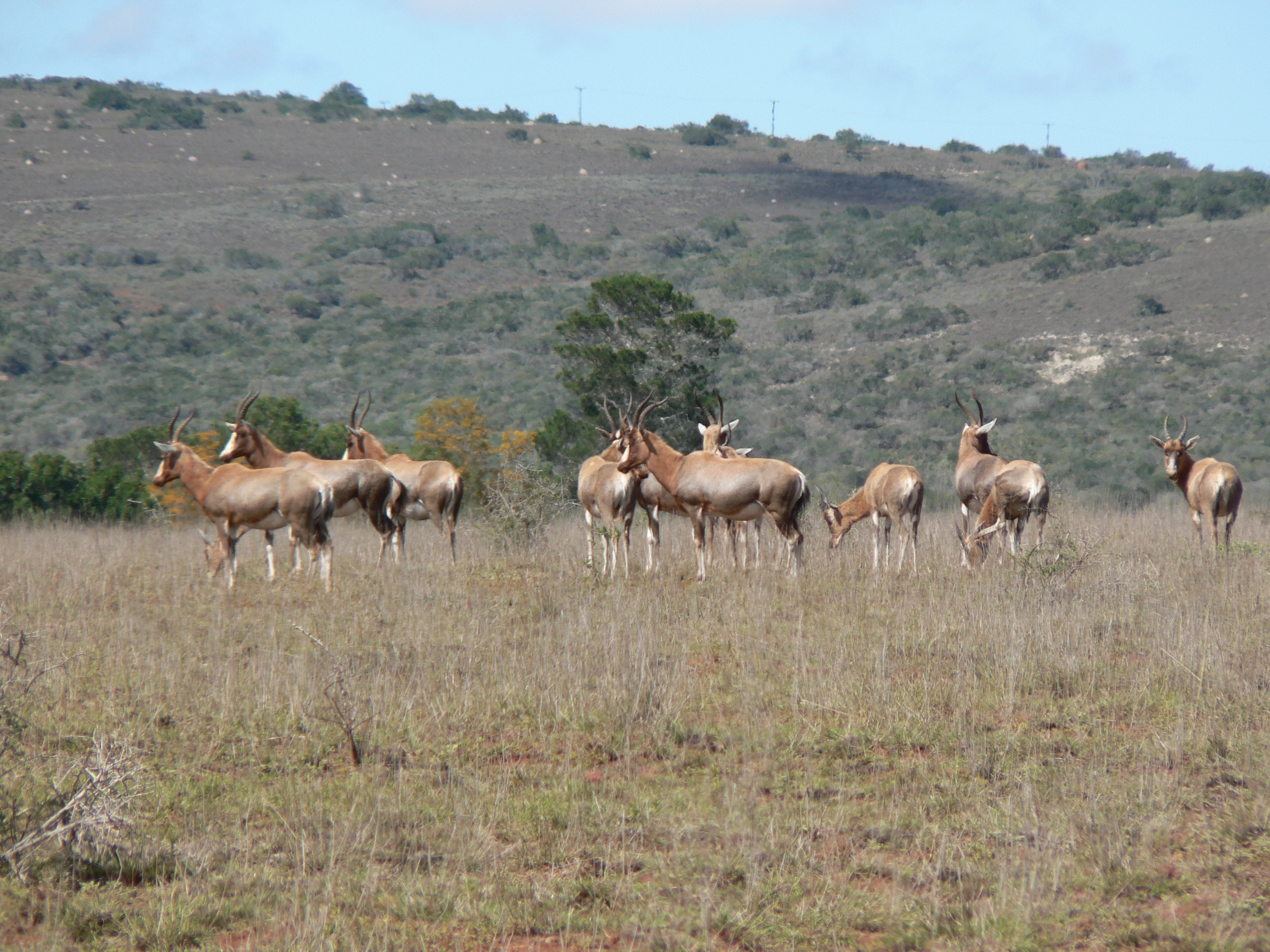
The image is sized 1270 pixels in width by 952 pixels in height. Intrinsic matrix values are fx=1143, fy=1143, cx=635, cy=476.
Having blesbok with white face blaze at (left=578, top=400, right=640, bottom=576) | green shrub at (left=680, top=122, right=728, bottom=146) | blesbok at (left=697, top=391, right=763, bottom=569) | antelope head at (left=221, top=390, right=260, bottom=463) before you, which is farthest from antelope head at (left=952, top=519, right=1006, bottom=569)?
green shrub at (left=680, top=122, right=728, bottom=146)

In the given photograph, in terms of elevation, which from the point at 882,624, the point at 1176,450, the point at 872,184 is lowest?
the point at 882,624

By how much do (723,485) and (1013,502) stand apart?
3632 millimetres

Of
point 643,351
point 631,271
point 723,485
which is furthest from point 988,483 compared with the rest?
point 631,271

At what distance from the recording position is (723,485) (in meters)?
14.1

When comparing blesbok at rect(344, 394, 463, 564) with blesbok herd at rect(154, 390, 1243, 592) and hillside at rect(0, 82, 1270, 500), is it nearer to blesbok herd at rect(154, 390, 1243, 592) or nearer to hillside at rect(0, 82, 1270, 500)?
blesbok herd at rect(154, 390, 1243, 592)

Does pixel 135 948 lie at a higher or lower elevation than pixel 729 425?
lower

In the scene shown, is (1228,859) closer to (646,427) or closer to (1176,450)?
(1176,450)

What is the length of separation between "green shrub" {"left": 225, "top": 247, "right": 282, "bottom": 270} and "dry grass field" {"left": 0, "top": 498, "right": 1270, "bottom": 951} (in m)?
→ 45.5

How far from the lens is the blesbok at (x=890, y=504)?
14.8m

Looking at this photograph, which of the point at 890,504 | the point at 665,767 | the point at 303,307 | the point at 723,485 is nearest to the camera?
the point at 665,767

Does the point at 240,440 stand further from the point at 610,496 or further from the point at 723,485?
the point at 723,485

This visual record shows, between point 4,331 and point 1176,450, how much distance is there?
39950mm

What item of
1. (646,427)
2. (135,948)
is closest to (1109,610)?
(135,948)

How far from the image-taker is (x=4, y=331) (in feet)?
136
